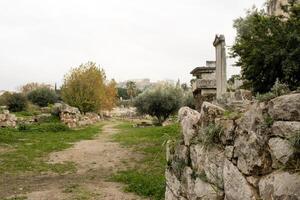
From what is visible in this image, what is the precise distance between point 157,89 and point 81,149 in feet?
59.1

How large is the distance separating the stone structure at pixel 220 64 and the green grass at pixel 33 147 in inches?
180

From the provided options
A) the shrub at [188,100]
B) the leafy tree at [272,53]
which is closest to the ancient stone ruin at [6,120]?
the shrub at [188,100]

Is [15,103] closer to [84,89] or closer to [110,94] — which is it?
[84,89]

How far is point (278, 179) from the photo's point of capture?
11.3ft

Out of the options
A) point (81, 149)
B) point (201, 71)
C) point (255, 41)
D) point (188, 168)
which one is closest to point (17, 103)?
point (81, 149)

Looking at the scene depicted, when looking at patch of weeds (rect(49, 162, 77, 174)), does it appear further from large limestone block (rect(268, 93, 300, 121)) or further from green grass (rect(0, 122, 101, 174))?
large limestone block (rect(268, 93, 300, 121))

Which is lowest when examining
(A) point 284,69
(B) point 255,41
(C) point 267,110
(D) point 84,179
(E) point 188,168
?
(D) point 84,179

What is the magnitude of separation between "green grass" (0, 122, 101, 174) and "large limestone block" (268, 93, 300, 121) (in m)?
8.79

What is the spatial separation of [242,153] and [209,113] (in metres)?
1.30

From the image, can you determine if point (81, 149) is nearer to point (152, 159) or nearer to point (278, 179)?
point (152, 159)

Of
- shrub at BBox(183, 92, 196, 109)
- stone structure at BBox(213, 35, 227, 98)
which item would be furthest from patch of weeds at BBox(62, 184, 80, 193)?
shrub at BBox(183, 92, 196, 109)

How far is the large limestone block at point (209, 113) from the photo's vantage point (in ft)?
17.1

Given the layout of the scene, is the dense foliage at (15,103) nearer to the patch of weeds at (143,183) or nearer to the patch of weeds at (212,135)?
the patch of weeds at (143,183)

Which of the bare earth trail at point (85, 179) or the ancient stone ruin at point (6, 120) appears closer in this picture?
the bare earth trail at point (85, 179)
